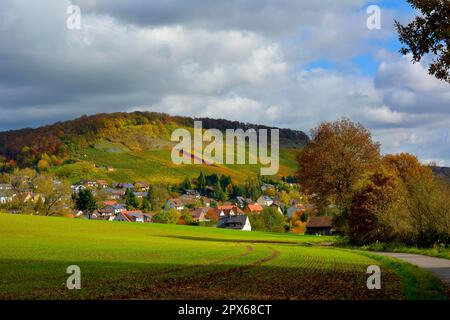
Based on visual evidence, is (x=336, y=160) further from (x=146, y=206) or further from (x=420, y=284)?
(x=146, y=206)

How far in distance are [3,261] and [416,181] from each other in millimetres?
35538

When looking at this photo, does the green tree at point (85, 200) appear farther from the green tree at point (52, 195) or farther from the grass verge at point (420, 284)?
the grass verge at point (420, 284)

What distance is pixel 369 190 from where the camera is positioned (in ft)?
197

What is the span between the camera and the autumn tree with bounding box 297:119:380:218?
68.6 metres

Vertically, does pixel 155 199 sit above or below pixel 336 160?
below

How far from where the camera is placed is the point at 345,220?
2591 inches

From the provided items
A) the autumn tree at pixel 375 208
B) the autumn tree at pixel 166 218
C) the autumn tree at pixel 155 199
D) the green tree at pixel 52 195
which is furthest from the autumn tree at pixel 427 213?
the autumn tree at pixel 155 199

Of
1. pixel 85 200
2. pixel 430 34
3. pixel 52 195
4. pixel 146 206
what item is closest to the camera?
pixel 430 34

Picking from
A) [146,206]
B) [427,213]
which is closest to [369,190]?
[427,213]

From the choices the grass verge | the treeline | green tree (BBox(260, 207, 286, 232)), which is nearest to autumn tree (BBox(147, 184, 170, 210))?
green tree (BBox(260, 207, 286, 232))

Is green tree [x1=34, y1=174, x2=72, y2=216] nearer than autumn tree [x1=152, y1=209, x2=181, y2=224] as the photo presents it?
Yes

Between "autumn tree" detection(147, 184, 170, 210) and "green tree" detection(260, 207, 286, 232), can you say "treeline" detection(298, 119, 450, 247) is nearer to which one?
"green tree" detection(260, 207, 286, 232)

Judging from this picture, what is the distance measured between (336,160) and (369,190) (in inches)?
372
